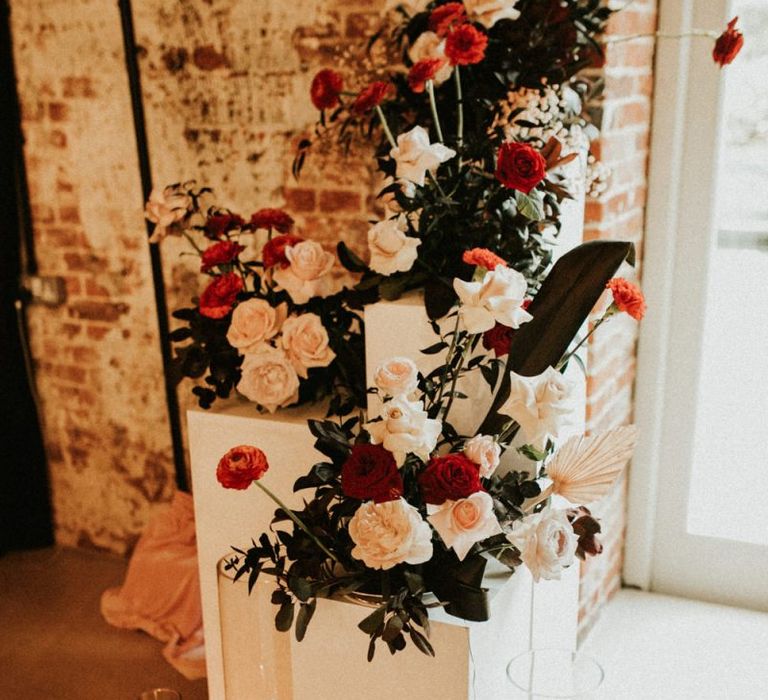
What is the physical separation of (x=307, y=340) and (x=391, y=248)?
306 mm

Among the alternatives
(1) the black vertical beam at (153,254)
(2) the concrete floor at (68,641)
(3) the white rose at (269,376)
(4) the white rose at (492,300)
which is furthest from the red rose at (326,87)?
(2) the concrete floor at (68,641)

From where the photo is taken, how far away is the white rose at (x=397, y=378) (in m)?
1.41

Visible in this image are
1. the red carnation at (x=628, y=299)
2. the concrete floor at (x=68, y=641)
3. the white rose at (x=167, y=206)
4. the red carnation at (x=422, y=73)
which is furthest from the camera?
the concrete floor at (x=68, y=641)

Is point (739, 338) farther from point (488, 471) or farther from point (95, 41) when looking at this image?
point (95, 41)

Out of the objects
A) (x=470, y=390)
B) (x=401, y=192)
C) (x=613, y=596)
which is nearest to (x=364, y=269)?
(x=401, y=192)

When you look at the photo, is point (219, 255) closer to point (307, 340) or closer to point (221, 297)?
point (221, 297)

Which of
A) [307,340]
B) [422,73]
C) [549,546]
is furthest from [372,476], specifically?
[422,73]

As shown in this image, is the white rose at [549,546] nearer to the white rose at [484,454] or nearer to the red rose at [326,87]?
the white rose at [484,454]

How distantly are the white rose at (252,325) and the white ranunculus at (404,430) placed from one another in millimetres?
609

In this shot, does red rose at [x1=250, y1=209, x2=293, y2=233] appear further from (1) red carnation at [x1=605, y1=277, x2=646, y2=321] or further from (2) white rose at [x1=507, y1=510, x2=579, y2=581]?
(2) white rose at [x1=507, y1=510, x2=579, y2=581]

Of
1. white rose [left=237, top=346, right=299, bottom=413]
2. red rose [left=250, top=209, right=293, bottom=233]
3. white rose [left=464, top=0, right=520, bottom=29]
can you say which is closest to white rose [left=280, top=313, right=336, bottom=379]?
white rose [left=237, top=346, right=299, bottom=413]

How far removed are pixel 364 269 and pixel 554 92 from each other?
58 cm

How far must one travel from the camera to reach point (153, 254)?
115 inches

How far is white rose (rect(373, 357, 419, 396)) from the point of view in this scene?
1.41m
